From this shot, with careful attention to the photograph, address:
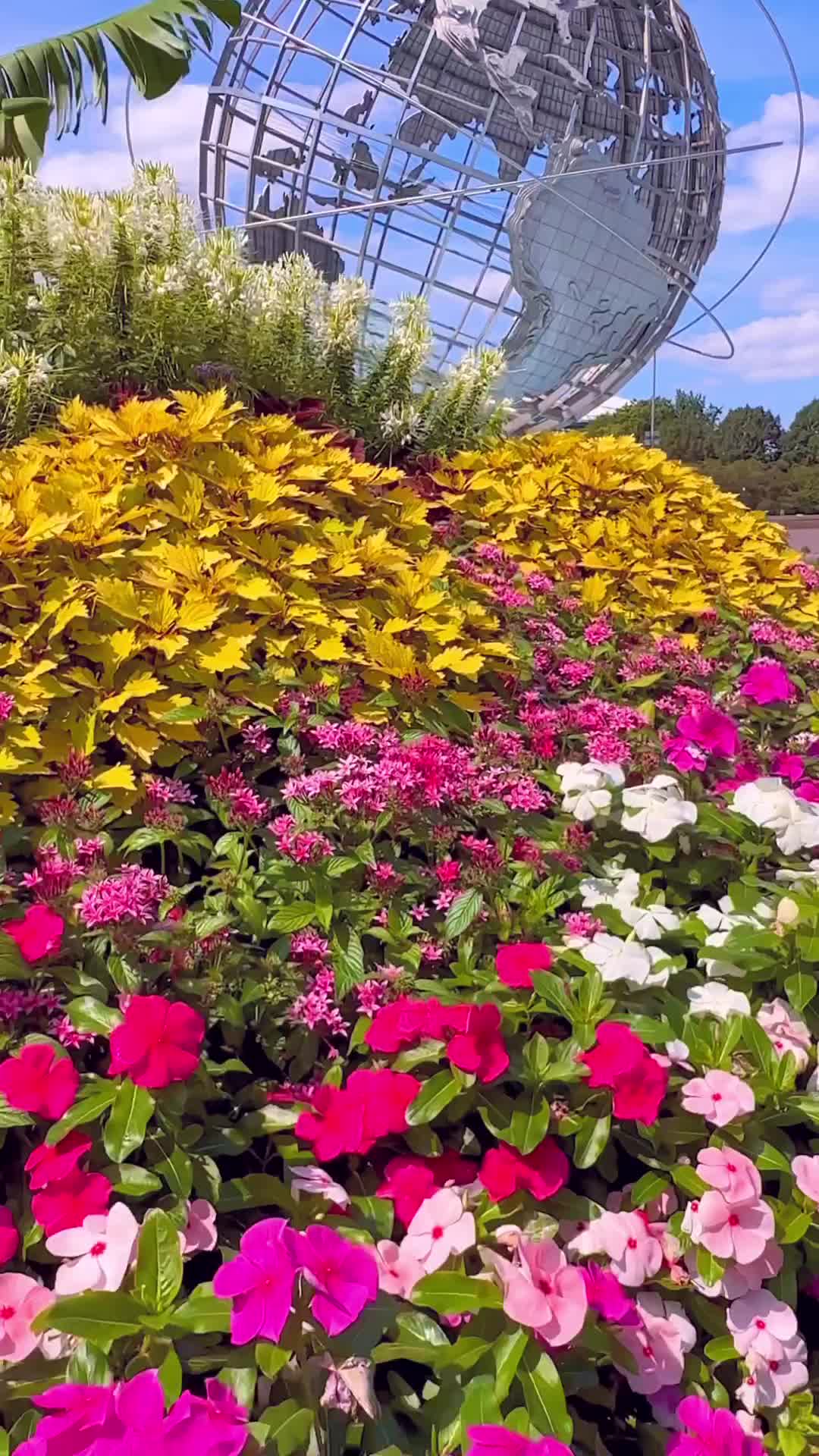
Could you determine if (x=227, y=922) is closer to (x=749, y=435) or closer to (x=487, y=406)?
(x=487, y=406)

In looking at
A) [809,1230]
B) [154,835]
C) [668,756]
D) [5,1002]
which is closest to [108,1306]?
[5,1002]

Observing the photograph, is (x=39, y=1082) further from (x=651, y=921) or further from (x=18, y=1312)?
(x=651, y=921)

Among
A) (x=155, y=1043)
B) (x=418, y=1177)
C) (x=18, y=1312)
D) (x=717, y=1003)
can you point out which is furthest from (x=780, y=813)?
(x=18, y=1312)

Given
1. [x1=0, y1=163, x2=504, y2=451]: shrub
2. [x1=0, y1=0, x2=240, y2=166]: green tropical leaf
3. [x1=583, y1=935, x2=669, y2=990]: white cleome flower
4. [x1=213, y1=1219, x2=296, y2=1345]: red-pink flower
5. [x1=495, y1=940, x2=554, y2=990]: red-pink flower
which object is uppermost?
[x1=0, y1=0, x2=240, y2=166]: green tropical leaf

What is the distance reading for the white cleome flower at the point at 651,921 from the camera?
1827mm

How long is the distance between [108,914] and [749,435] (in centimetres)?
5475

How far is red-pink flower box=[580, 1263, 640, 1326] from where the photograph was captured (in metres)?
1.32

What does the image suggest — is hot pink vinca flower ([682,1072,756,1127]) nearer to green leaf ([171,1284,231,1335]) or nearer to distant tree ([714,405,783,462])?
green leaf ([171,1284,231,1335])

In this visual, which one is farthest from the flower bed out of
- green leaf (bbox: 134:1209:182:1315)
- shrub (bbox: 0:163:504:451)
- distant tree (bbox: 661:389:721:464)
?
distant tree (bbox: 661:389:721:464)

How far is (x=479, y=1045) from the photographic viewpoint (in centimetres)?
147

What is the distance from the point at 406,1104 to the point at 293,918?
39cm

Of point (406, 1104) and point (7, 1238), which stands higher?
point (406, 1104)

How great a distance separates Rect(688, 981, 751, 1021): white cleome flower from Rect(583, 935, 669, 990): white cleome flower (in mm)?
54

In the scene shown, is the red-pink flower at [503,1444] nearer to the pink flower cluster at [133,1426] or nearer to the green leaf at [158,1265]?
the pink flower cluster at [133,1426]
